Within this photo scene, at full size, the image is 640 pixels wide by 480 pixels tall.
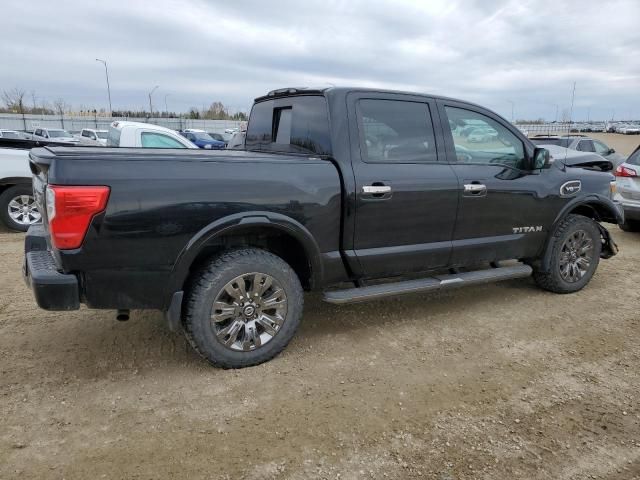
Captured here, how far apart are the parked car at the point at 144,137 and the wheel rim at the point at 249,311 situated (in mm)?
6276

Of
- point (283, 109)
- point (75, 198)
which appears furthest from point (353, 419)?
point (283, 109)

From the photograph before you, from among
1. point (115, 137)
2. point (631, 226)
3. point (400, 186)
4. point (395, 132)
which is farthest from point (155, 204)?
point (631, 226)

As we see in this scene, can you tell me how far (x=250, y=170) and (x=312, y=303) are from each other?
6.26 feet

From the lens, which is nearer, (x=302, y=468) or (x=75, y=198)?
(x=302, y=468)

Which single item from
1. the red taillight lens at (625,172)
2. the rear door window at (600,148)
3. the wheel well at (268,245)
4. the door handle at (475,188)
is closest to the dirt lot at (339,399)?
the wheel well at (268,245)

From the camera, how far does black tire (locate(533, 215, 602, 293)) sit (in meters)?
5.11

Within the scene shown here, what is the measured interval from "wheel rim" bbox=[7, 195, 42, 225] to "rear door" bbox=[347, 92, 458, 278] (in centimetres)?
616

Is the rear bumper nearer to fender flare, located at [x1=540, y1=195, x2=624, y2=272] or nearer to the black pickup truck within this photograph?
the black pickup truck

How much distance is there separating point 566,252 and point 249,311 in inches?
137

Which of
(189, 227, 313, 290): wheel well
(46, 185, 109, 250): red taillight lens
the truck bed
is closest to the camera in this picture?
(46, 185, 109, 250): red taillight lens

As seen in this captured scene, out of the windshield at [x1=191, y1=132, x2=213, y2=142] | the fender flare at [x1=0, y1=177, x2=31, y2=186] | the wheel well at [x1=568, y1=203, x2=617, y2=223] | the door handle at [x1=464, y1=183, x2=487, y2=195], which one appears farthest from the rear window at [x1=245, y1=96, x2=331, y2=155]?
the windshield at [x1=191, y1=132, x2=213, y2=142]

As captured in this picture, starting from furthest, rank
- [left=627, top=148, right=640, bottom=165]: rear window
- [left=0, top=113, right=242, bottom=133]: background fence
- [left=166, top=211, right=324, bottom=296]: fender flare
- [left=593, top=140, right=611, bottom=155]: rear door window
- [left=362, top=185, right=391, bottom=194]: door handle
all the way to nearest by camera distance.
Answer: [left=0, top=113, right=242, bottom=133]: background fence
[left=593, top=140, right=611, bottom=155]: rear door window
[left=627, top=148, right=640, bottom=165]: rear window
[left=362, top=185, right=391, bottom=194]: door handle
[left=166, top=211, right=324, bottom=296]: fender flare

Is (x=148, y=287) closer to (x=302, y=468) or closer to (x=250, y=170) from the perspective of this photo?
(x=250, y=170)

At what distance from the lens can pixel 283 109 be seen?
4.60 m
